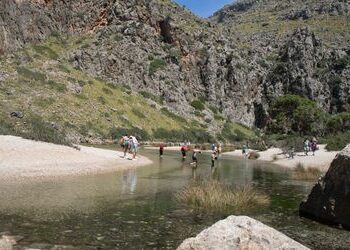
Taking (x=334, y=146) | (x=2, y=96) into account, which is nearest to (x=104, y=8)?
(x=2, y=96)

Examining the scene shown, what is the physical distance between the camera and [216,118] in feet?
406

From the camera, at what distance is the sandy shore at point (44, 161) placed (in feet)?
96.9

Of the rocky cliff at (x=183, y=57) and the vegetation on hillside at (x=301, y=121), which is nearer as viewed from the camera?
the vegetation on hillside at (x=301, y=121)

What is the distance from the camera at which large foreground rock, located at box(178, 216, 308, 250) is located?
10281mm

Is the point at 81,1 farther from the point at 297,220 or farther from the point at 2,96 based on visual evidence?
the point at 297,220

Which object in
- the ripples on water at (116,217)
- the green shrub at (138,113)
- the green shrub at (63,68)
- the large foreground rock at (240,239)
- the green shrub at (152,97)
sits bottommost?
the ripples on water at (116,217)

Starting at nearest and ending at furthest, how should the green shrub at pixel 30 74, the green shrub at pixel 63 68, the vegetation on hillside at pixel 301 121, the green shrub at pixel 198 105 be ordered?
the green shrub at pixel 30 74 < the green shrub at pixel 63 68 < the vegetation on hillside at pixel 301 121 < the green shrub at pixel 198 105

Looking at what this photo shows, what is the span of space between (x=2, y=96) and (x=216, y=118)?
61290mm

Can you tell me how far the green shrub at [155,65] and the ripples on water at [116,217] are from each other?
92.6 metres

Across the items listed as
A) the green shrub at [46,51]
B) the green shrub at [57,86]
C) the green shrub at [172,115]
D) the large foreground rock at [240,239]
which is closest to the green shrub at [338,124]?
the green shrub at [172,115]

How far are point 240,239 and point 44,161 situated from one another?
985 inches

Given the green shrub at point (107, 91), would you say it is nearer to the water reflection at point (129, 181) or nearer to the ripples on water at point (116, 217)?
the water reflection at point (129, 181)

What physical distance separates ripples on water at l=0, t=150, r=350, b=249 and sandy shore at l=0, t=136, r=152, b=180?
3329 millimetres

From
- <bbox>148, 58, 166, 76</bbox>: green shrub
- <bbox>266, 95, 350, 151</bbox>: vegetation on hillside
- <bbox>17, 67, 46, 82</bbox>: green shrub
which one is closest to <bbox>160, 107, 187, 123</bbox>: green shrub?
<bbox>148, 58, 166, 76</bbox>: green shrub
